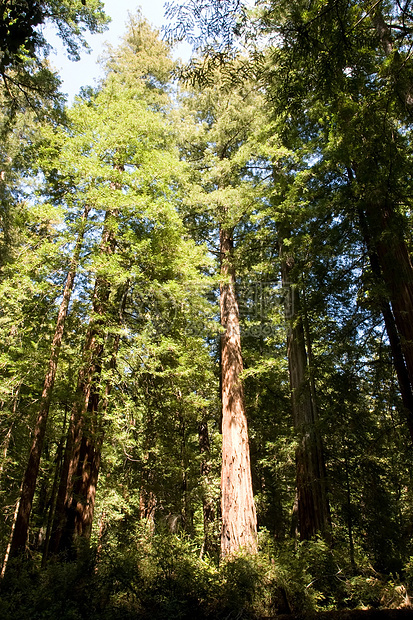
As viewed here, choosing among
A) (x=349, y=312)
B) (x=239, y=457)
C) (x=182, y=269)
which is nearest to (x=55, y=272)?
(x=182, y=269)

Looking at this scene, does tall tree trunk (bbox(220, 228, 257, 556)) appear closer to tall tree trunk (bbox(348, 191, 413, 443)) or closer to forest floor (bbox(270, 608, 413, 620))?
forest floor (bbox(270, 608, 413, 620))

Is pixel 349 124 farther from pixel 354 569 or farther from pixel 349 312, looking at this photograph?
pixel 354 569

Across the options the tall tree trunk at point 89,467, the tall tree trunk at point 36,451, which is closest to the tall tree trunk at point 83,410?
the tall tree trunk at point 89,467

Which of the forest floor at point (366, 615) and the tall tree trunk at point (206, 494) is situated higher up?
the tall tree trunk at point (206, 494)

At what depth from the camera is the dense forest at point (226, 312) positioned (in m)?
3.99

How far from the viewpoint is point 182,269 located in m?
8.06

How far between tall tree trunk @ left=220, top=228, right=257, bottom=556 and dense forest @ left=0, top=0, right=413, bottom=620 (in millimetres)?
45

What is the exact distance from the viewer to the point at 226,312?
32.1ft

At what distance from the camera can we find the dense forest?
3.99 metres

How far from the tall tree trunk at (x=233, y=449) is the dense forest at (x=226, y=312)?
45 mm

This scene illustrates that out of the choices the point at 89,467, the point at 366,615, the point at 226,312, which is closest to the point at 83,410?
the point at 89,467

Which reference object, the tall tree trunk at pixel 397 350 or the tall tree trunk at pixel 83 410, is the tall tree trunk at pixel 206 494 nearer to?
the tall tree trunk at pixel 83 410

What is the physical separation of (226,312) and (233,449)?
12.0ft

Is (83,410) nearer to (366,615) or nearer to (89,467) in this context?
(89,467)
